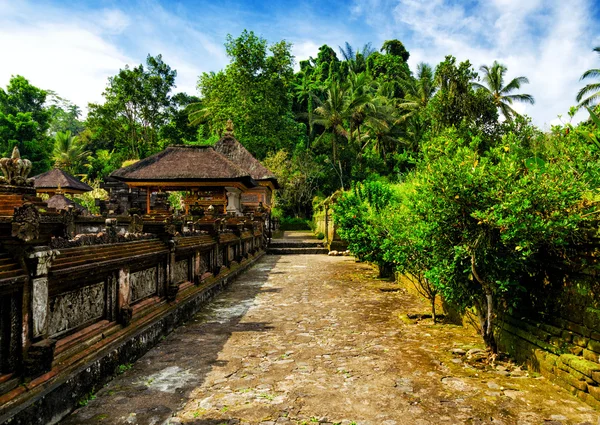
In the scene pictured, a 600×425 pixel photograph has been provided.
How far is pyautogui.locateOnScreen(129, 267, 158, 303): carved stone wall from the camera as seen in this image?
580 centimetres

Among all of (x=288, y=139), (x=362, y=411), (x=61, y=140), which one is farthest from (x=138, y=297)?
(x=61, y=140)

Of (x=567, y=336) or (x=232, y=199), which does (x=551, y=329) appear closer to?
(x=567, y=336)

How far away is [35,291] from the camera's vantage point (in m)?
3.50

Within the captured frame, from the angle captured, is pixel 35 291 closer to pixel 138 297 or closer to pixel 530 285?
pixel 138 297

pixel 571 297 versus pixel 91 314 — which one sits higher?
pixel 571 297

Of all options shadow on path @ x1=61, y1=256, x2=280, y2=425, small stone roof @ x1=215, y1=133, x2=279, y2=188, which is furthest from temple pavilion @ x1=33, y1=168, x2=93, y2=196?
shadow on path @ x1=61, y1=256, x2=280, y2=425

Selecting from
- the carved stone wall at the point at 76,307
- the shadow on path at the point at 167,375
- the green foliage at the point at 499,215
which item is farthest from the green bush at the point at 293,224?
the carved stone wall at the point at 76,307

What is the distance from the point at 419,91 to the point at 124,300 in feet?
141

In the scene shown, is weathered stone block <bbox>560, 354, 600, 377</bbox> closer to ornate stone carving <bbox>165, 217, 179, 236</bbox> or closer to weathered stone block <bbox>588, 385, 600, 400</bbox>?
weathered stone block <bbox>588, 385, 600, 400</bbox>

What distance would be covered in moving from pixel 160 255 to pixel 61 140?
Result: 51.1m

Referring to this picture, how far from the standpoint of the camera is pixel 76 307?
4371 mm

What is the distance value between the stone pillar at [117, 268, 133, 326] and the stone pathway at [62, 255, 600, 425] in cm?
59

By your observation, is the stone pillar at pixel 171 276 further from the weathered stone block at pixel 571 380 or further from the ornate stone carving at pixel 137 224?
the weathered stone block at pixel 571 380

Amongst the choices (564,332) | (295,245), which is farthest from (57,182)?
(564,332)
